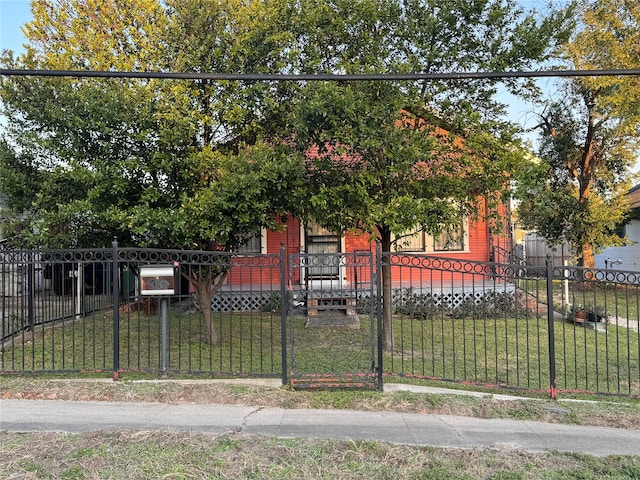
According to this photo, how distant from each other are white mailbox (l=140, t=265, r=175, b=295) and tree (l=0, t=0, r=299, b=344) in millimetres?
735

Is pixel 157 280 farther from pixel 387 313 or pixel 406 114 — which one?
pixel 406 114

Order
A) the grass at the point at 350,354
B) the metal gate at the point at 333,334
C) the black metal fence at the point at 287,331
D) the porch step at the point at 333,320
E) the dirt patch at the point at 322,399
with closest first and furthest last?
the dirt patch at the point at 322,399 < the metal gate at the point at 333,334 < the black metal fence at the point at 287,331 < the grass at the point at 350,354 < the porch step at the point at 333,320

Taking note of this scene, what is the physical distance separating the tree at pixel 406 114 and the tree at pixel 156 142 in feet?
2.45

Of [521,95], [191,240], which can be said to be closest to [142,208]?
[191,240]

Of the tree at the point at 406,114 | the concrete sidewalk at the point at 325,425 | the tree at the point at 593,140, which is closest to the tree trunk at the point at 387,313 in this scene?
the tree at the point at 406,114

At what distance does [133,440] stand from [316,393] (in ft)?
7.42

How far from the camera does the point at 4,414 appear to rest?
5160 mm

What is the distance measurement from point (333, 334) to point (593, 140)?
1438 cm

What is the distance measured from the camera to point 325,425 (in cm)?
491

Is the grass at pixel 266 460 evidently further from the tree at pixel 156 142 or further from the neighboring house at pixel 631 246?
the neighboring house at pixel 631 246

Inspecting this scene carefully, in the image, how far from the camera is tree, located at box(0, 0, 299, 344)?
7055 millimetres

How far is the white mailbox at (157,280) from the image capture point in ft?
21.4

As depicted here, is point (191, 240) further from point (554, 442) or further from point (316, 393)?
point (554, 442)

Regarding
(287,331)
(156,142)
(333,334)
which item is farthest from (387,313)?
(156,142)
